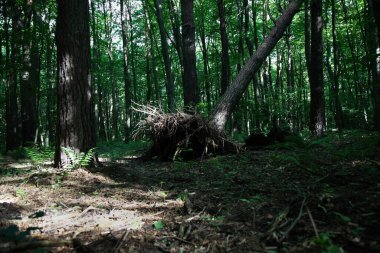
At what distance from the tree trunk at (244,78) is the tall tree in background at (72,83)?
3.06 meters

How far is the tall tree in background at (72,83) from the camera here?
5582 mm

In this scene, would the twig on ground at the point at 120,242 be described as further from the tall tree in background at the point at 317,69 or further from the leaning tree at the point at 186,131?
the tall tree in background at the point at 317,69

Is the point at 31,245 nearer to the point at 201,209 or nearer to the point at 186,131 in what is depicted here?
the point at 201,209

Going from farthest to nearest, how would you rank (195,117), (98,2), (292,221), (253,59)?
(98,2)
(253,59)
(195,117)
(292,221)

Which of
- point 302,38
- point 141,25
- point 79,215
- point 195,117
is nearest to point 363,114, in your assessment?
point 302,38

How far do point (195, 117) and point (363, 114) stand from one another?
16.6m

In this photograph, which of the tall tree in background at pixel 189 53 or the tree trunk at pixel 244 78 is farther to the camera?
the tall tree in background at pixel 189 53

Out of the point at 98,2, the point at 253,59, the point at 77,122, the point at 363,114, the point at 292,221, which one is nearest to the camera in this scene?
the point at 292,221

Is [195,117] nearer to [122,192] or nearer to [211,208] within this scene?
[122,192]

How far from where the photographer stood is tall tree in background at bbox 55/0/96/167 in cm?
558

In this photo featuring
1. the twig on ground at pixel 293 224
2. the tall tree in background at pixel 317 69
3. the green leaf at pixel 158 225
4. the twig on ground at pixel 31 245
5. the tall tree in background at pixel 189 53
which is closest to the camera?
the twig on ground at pixel 31 245

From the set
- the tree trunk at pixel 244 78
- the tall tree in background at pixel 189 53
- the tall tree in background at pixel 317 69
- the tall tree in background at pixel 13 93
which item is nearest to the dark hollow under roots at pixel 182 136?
the tree trunk at pixel 244 78

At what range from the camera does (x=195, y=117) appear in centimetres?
715

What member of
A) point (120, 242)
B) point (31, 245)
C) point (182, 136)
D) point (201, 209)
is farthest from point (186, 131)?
point (31, 245)
